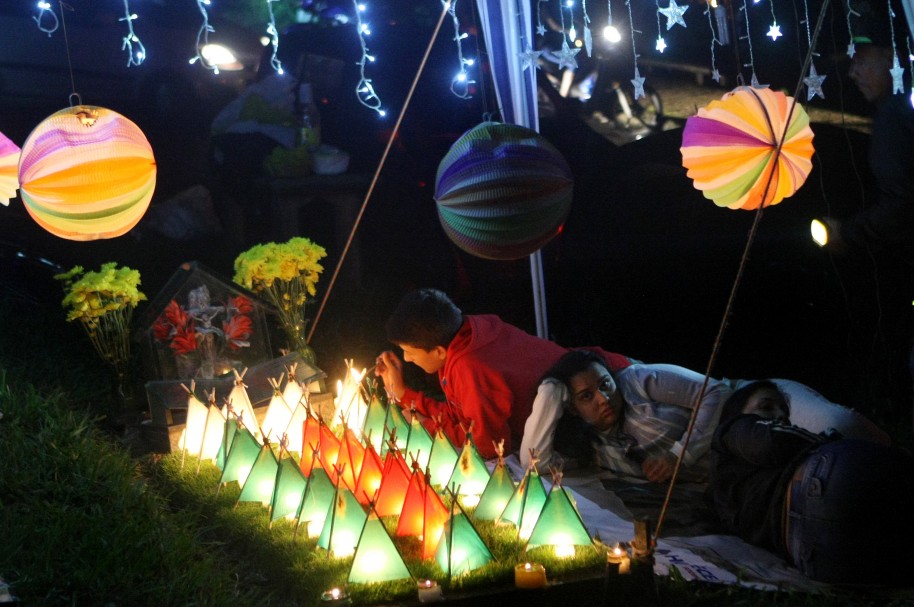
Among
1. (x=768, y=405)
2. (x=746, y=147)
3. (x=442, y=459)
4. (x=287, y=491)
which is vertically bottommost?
(x=287, y=491)

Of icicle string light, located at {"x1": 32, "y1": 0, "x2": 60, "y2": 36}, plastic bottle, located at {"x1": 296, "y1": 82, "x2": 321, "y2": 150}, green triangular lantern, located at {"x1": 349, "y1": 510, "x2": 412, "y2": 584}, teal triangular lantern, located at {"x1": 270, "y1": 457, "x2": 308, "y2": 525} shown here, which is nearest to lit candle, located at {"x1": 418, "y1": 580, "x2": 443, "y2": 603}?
green triangular lantern, located at {"x1": 349, "y1": 510, "x2": 412, "y2": 584}

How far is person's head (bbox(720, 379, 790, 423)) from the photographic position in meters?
5.08

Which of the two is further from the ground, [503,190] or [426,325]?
[503,190]

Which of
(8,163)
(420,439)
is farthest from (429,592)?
(8,163)

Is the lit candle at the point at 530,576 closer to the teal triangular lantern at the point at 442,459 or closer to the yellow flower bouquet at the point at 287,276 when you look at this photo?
the teal triangular lantern at the point at 442,459

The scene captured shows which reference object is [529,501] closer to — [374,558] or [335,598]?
[374,558]

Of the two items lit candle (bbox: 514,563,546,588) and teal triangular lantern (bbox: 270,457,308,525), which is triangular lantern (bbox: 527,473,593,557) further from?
teal triangular lantern (bbox: 270,457,308,525)

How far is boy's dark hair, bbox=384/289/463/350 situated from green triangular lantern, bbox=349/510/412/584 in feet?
7.07

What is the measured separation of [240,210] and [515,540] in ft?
15.7

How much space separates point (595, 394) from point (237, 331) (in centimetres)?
240

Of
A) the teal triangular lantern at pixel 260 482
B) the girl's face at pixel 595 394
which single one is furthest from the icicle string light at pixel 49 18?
the girl's face at pixel 595 394

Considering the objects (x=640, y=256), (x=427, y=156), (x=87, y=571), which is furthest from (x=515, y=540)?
(x=427, y=156)

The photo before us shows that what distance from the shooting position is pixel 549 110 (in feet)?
26.7

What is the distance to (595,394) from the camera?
5.71 m
